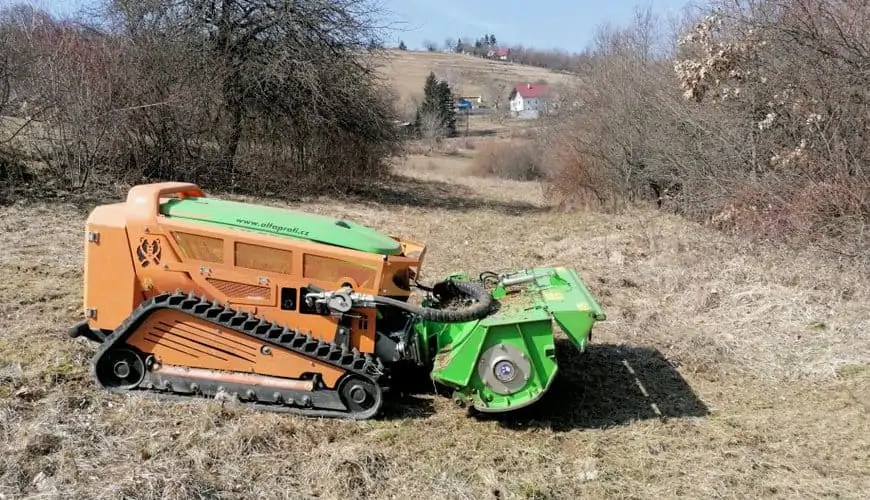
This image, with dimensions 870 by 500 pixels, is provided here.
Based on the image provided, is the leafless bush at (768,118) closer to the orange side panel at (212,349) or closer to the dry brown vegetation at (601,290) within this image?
the dry brown vegetation at (601,290)

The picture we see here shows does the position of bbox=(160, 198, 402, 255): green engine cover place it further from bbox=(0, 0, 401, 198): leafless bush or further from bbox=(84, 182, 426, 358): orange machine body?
bbox=(0, 0, 401, 198): leafless bush

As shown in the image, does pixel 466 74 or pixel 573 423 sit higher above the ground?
pixel 466 74

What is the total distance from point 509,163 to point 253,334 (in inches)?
1134

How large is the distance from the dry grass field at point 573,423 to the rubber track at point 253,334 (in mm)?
269

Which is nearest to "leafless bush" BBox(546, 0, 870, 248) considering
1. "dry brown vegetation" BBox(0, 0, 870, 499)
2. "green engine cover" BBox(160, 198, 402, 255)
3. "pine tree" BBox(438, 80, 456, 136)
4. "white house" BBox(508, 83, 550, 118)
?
"dry brown vegetation" BBox(0, 0, 870, 499)

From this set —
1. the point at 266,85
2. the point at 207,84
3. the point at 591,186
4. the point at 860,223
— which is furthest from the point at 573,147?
the point at 860,223

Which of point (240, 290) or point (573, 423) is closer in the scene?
point (240, 290)

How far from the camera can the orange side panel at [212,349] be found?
4.82 meters

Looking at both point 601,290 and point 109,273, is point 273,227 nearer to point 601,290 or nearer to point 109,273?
point 109,273

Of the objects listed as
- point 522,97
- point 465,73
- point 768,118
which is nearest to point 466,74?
point 465,73

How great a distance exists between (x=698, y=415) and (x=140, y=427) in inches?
151

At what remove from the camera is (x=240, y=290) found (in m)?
4.93

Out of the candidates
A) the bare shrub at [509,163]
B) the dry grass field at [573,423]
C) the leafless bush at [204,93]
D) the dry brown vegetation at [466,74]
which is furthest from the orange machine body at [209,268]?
the dry brown vegetation at [466,74]

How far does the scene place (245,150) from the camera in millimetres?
17641
